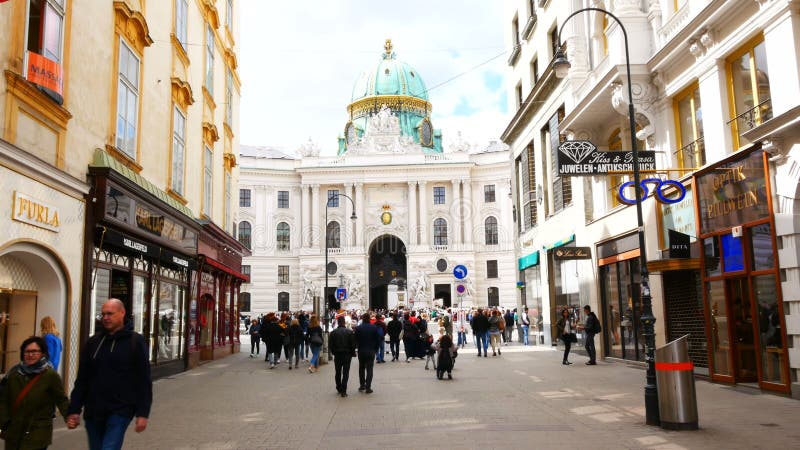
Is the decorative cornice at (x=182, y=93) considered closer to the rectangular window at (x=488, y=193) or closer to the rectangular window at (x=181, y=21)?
the rectangular window at (x=181, y=21)

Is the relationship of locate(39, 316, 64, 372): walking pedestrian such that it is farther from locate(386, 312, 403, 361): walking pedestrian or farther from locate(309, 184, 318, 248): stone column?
locate(309, 184, 318, 248): stone column

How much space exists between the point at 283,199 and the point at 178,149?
51456mm

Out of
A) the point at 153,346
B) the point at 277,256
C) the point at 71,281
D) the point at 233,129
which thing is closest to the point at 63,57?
the point at 71,281

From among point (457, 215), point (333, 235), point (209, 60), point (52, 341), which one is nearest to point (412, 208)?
point (457, 215)

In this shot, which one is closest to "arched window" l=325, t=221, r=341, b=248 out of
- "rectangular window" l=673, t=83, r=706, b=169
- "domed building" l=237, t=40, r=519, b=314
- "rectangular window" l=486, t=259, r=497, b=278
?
"domed building" l=237, t=40, r=519, b=314

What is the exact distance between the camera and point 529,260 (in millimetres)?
30906

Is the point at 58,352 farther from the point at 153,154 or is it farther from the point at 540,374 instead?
the point at 540,374

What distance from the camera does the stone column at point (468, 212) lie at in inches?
2729

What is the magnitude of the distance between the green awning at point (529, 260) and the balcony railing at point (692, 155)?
45.0ft

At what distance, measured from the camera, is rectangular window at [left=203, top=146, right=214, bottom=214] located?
23.4 metres

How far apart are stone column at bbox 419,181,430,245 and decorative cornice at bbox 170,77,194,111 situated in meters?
49.0

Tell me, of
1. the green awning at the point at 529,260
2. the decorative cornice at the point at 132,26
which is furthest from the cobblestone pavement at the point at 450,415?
the green awning at the point at 529,260

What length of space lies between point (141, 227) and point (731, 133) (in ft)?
40.9

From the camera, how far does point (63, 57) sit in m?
11.9
